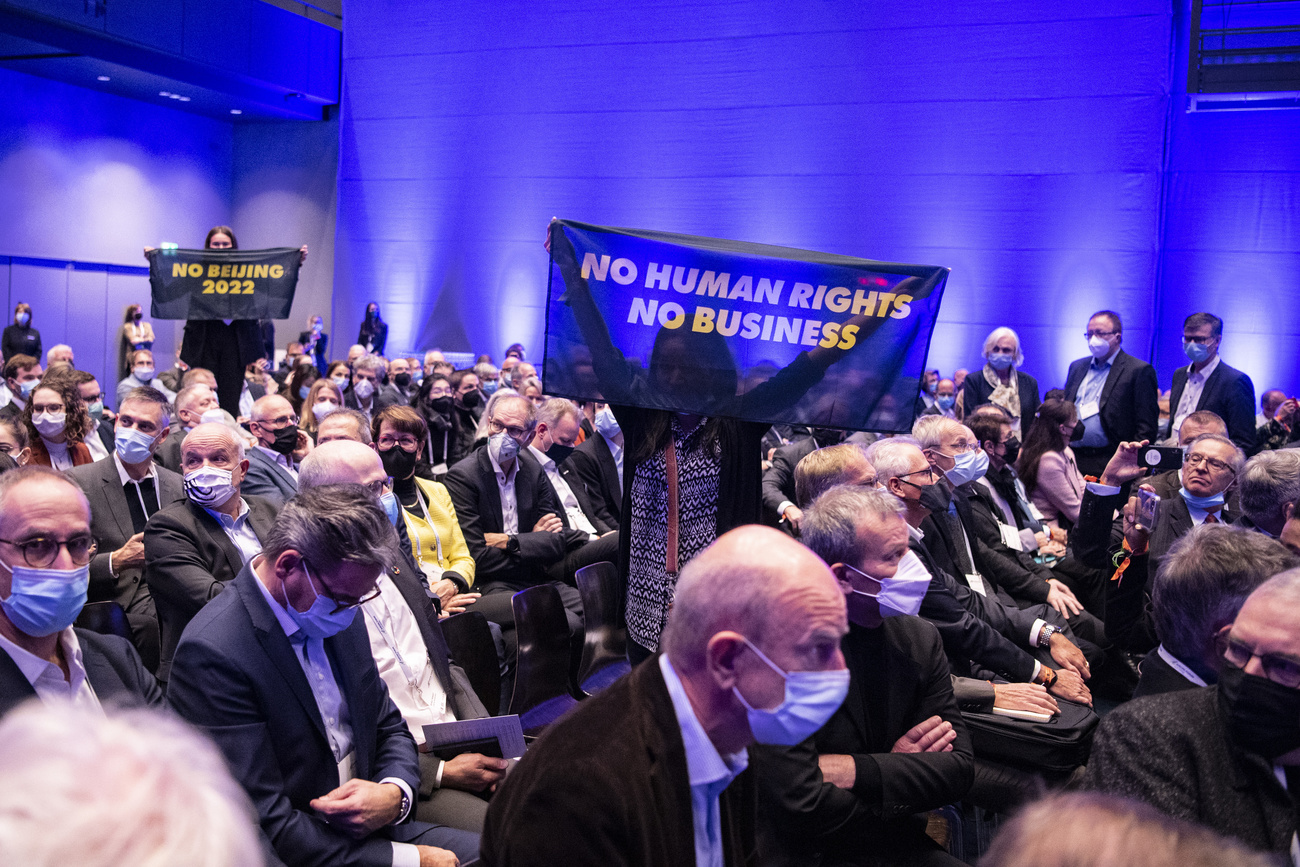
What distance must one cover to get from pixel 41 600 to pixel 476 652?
1598 millimetres

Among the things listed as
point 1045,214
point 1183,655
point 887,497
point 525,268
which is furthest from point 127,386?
point 1045,214

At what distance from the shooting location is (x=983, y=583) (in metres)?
4.55

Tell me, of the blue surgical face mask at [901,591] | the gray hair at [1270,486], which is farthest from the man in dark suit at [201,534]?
the gray hair at [1270,486]

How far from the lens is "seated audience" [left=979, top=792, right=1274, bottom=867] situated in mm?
1028

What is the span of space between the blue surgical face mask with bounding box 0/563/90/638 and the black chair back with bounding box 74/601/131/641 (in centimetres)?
92

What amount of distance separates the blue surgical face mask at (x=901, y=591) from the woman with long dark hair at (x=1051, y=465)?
12.0 feet

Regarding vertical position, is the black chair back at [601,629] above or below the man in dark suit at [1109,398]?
below

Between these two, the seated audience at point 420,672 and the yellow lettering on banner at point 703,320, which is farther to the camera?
the yellow lettering on banner at point 703,320

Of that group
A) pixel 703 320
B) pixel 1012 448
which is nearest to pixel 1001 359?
pixel 1012 448

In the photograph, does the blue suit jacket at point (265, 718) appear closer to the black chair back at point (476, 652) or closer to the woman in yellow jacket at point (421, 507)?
the black chair back at point (476, 652)

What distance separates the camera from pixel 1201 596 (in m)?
2.39

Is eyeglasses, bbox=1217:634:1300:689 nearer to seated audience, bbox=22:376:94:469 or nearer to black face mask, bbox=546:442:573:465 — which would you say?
seated audience, bbox=22:376:94:469

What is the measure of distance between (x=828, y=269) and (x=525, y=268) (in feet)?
40.9

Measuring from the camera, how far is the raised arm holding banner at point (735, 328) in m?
4.07
